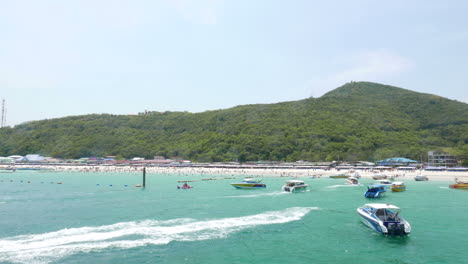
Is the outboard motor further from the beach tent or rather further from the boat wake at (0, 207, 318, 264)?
the beach tent

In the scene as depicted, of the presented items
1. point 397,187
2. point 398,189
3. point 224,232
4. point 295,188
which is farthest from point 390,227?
point 397,187

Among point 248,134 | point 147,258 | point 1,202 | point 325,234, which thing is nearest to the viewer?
point 147,258

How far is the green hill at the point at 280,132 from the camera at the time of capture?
127 m

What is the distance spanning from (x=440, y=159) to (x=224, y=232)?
328ft

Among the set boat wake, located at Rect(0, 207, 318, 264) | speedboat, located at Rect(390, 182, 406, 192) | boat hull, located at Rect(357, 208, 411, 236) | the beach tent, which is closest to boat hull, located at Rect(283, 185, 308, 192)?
speedboat, located at Rect(390, 182, 406, 192)

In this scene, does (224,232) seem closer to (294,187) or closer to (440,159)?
(294,187)

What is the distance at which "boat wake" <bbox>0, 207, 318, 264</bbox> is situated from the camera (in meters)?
21.7

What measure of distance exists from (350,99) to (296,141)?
245 ft

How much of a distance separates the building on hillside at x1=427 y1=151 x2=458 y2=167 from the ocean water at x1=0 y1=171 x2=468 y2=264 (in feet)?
212

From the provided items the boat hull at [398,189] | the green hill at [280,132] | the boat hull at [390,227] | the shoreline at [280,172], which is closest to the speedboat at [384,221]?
the boat hull at [390,227]

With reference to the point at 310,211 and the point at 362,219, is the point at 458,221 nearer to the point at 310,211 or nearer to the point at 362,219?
the point at 362,219

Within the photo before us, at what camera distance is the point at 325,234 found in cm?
2625

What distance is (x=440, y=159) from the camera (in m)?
102

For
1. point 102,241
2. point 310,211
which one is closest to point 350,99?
point 310,211
